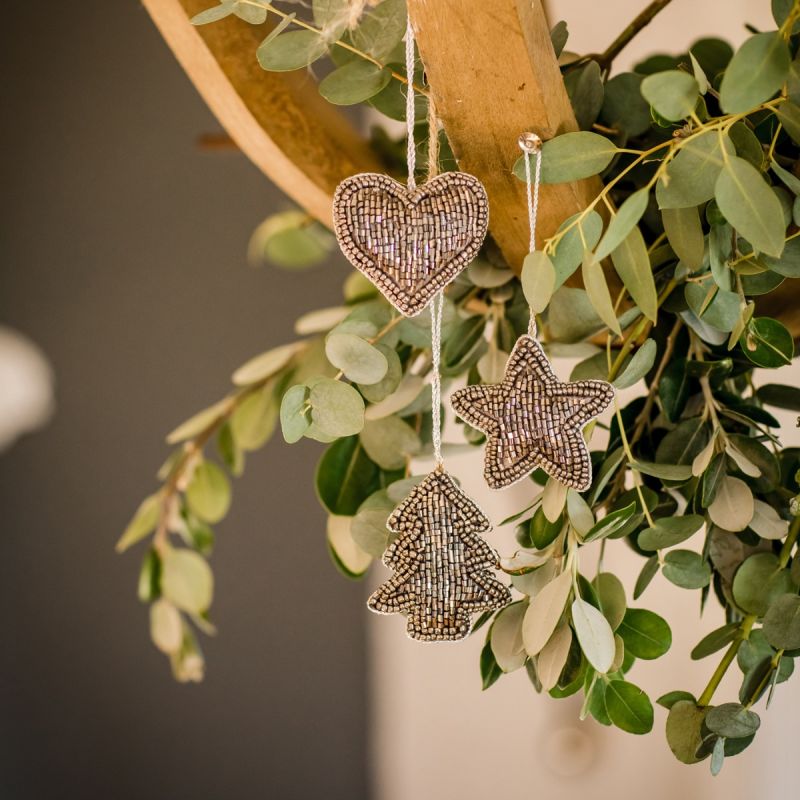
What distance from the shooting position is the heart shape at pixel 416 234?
1.34ft

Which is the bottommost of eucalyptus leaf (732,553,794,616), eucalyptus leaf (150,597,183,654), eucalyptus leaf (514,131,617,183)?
eucalyptus leaf (150,597,183,654)

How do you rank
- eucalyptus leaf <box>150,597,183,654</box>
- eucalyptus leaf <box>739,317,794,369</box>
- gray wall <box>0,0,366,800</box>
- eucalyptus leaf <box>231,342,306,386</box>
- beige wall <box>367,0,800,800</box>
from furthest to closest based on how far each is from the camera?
gray wall <box>0,0,366,800</box>, beige wall <box>367,0,800,800</box>, eucalyptus leaf <box>150,597,183,654</box>, eucalyptus leaf <box>231,342,306,386</box>, eucalyptus leaf <box>739,317,794,369</box>

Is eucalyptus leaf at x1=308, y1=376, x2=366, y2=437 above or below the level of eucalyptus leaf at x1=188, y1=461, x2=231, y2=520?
above

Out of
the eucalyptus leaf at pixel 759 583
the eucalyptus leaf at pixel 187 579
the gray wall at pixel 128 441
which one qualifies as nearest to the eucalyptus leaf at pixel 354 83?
the eucalyptus leaf at pixel 759 583

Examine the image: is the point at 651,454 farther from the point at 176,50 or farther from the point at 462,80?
the point at 176,50

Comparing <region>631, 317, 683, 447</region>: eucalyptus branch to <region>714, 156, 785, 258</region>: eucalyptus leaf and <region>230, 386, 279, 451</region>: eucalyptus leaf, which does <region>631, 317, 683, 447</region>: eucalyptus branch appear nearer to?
<region>714, 156, 785, 258</region>: eucalyptus leaf

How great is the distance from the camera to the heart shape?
16.1 inches

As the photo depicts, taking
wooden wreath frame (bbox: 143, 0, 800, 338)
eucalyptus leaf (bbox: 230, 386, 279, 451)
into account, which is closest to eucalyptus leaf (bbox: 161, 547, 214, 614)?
eucalyptus leaf (bbox: 230, 386, 279, 451)

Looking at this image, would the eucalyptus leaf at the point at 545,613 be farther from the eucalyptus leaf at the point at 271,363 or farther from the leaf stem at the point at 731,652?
the eucalyptus leaf at the point at 271,363

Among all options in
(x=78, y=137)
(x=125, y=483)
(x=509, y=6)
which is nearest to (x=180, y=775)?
(x=125, y=483)

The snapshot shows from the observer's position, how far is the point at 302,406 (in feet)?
1.39

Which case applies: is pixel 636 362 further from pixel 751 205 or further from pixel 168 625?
pixel 168 625

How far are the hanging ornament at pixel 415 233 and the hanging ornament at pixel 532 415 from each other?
34 millimetres

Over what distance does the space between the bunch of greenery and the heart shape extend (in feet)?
0.12
